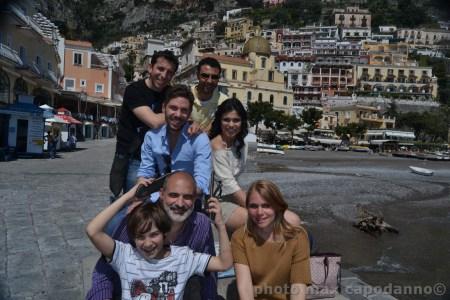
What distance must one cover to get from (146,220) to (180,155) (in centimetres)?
64

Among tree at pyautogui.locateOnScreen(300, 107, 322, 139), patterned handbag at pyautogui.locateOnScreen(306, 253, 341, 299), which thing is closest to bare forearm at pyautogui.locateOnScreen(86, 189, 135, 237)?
patterned handbag at pyautogui.locateOnScreen(306, 253, 341, 299)

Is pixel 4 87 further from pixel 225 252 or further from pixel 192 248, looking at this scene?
pixel 225 252

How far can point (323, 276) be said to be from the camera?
349 centimetres

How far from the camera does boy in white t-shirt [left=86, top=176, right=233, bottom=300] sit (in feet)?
8.16

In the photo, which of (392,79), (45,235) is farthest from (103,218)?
(392,79)

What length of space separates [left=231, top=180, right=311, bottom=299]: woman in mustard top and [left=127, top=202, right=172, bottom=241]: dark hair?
47cm

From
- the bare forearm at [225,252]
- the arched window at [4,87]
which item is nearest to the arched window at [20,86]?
the arched window at [4,87]

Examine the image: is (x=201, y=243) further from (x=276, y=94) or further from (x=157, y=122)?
(x=276, y=94)

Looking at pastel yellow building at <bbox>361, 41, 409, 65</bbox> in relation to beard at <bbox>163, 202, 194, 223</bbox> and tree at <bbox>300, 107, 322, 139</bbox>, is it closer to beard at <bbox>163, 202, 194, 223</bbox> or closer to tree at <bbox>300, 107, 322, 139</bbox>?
tree at <bbox>300, 107, 322, 139</bbox>

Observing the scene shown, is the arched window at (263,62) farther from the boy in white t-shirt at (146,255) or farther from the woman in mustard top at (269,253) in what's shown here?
the boy in white t-shirt at (146,255)

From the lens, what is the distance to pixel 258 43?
7062 centimetres

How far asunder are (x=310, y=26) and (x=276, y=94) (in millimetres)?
87616

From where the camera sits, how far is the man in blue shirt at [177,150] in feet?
9.61

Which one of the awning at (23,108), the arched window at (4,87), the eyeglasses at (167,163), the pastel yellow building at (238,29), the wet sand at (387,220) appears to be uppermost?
the pastel yellow building at (238,29)
